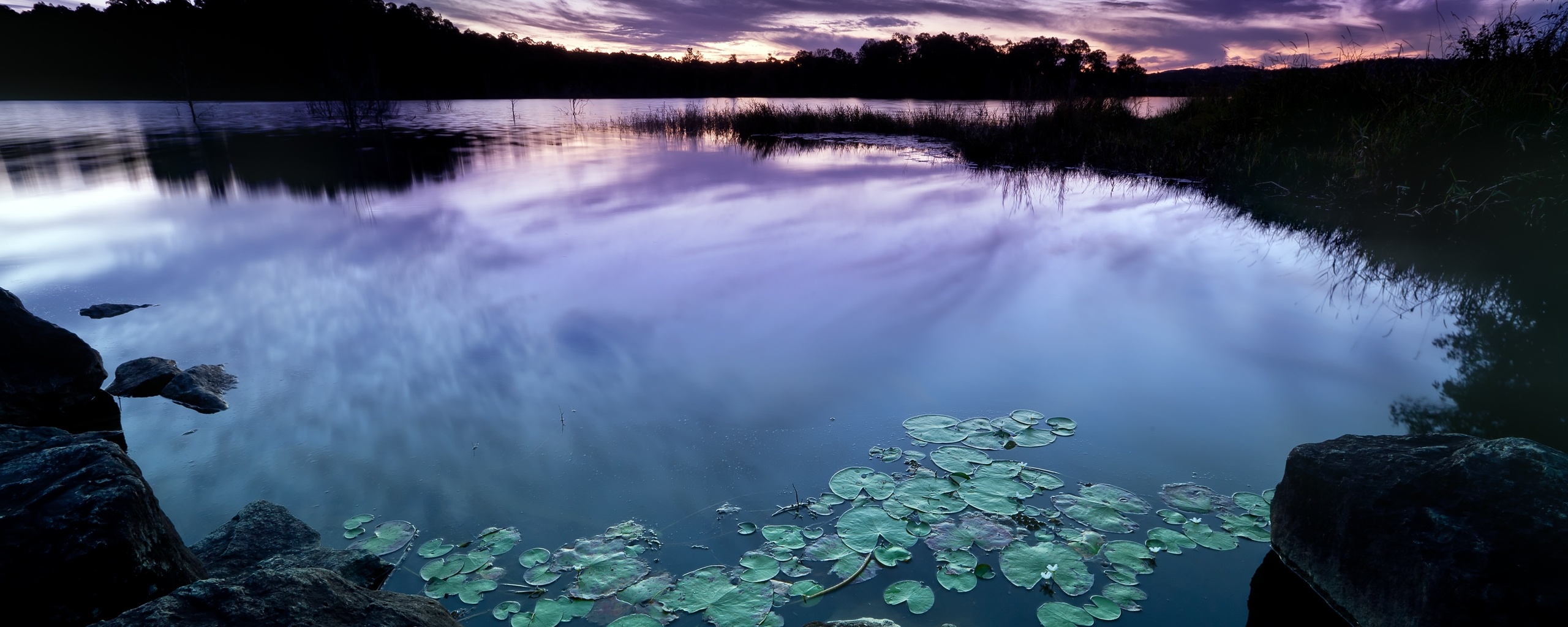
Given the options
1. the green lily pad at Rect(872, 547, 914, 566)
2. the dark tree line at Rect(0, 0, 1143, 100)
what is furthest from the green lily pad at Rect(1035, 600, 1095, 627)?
the dark tree line at Rect(0, 0, 1143, 100)

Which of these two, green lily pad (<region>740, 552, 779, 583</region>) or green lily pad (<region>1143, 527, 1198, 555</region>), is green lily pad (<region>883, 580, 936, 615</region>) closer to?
green lily pad (<region>740, 552, 779, 583</region>)

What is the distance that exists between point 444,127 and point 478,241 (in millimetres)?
25726

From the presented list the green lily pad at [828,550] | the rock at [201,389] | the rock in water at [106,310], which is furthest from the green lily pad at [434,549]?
the rock in water at [106,310]

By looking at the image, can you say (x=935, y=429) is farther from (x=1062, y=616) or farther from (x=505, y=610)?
(x=505, y=610)

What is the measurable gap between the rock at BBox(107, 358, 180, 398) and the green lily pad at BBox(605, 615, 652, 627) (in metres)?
3.71

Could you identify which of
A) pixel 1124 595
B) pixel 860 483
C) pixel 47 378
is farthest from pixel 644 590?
→ pixel 47 378

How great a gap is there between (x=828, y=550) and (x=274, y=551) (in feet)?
6.65

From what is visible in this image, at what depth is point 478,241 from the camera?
817cm

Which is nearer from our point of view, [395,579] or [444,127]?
[395,579]

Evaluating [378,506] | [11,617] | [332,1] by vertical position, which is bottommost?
[378,506]

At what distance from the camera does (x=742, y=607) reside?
7.43 feet

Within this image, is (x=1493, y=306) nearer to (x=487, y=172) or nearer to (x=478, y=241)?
(x=478, y=241)

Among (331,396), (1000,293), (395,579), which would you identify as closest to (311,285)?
(331,396)

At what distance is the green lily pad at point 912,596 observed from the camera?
228cm
